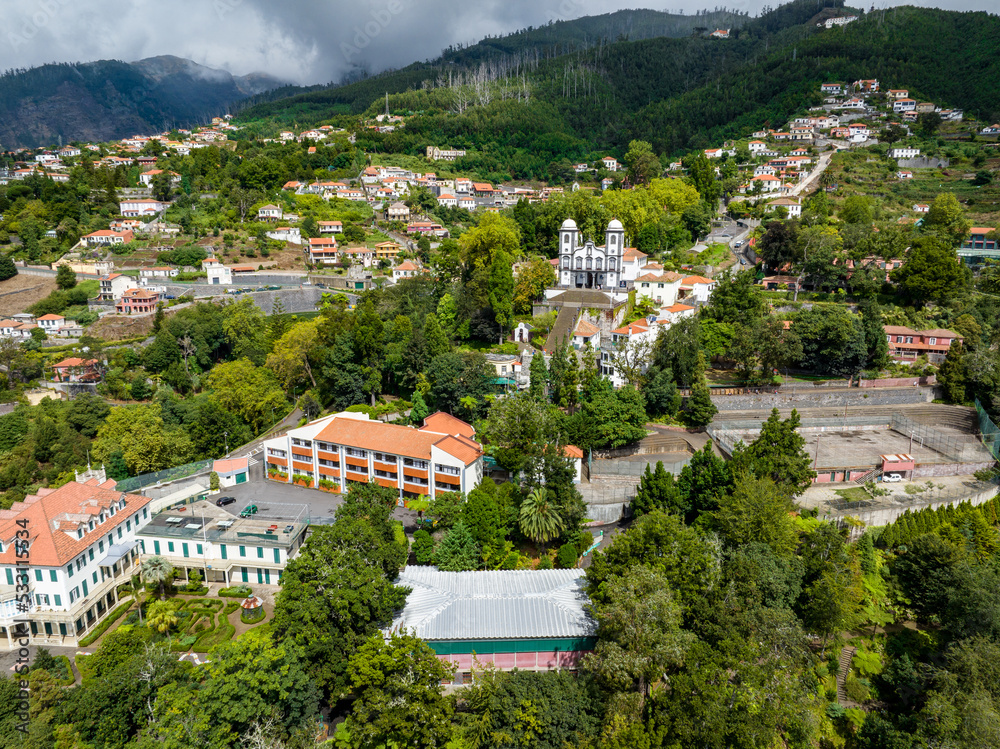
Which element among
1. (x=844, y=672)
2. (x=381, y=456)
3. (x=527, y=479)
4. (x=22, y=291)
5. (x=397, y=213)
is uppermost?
(x=397, y=213)

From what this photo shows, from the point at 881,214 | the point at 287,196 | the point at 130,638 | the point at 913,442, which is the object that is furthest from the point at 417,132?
the point at 130,638

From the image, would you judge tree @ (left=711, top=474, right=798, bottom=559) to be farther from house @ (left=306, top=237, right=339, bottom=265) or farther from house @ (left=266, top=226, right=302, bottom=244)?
house @ (left=266, top=226, right=302, bottom=244)

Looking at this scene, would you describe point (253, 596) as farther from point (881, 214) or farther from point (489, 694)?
point (881, 214)

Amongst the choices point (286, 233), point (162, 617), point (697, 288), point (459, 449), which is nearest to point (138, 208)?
point (286, 233)

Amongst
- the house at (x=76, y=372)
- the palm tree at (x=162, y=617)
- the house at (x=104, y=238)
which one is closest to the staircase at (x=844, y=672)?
the palm tree at (x=162, y=617)

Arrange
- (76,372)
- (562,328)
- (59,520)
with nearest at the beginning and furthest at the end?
(59,520) < (562,328) < (76,372)

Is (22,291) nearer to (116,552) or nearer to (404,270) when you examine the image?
(404,270)

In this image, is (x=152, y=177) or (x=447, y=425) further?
(x=152, y=177)
